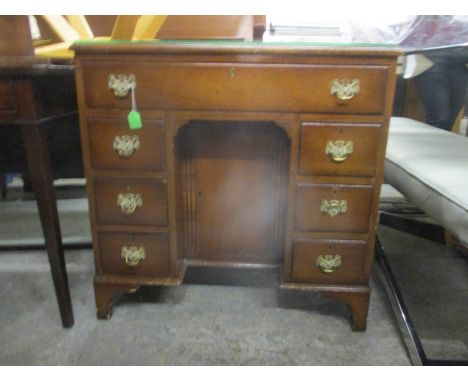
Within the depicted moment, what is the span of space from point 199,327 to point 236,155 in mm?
515

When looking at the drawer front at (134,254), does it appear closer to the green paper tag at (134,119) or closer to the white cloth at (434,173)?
the green paper tag at (134,119)

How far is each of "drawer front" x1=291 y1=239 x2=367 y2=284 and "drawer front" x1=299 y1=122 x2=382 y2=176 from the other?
0.20 metres

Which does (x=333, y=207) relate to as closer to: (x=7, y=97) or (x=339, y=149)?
(x=339, y=149)

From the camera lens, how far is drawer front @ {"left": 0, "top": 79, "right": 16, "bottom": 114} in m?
0.89

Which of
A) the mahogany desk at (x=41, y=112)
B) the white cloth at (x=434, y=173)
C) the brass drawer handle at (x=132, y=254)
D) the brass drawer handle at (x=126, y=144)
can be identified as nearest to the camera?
the white cloth at (x=434, y=173)

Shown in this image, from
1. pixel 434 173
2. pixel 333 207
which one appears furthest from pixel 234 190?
pixel 434 173

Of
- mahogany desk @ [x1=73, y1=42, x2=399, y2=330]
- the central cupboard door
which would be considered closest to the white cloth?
mahogany desk @ [x1=73, y1=42, x2=399, y2=330]

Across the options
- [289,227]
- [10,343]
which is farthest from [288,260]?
[10,343]

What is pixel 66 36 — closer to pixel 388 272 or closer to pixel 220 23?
pixel 220 23

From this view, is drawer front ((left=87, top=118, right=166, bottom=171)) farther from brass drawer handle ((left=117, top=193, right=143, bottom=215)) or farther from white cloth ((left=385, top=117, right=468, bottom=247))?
white cloth ((left=385, top=117, right=468, bottom=247))

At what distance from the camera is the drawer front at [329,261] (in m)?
1.05

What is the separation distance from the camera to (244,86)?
93 centimetres

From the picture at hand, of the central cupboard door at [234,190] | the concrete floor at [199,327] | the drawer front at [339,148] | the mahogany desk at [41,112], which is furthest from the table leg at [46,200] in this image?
the drawer front at [339,148]

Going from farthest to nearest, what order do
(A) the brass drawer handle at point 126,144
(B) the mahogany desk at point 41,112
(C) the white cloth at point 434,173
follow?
(A) the brass drawer handle at point 126,144 < (B) the mahogany desk at point 41,112 < (C) the white cloth at point 434,173
